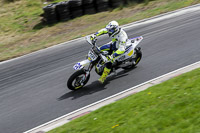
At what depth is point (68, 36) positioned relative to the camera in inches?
682

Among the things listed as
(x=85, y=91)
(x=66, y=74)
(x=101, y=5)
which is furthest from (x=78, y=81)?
(x=101, y=5)

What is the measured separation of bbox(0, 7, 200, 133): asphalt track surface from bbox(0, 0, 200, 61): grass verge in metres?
1.83

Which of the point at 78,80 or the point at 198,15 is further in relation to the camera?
the point at 198,15

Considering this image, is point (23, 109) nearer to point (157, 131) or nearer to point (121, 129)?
point (121, 129)

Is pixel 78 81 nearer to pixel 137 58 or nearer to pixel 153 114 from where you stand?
pixel 137 58

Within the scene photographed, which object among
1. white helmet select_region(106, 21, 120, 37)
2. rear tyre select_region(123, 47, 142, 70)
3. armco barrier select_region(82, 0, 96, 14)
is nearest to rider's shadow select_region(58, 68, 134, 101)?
rear tyre select_region(123, 47, 142, 70)

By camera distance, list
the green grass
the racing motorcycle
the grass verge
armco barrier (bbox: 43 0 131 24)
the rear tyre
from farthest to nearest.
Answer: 1. armco barrier (bbox: 43 0 131 24)
2. the grass verge
3. the rear tyre
4. the racing motorcycle
5. the green grass

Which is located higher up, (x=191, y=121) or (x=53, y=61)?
(x=191, y=121)

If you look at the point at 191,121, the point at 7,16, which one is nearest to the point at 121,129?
the point at 191,121

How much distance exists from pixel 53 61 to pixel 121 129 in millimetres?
8405

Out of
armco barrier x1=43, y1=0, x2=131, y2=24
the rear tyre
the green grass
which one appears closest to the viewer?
the green grass

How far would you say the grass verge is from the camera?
16.9 metres

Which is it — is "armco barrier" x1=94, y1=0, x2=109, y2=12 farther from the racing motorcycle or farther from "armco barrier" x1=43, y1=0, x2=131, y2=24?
the racing motorcycle

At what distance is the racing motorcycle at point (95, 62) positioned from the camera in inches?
348
